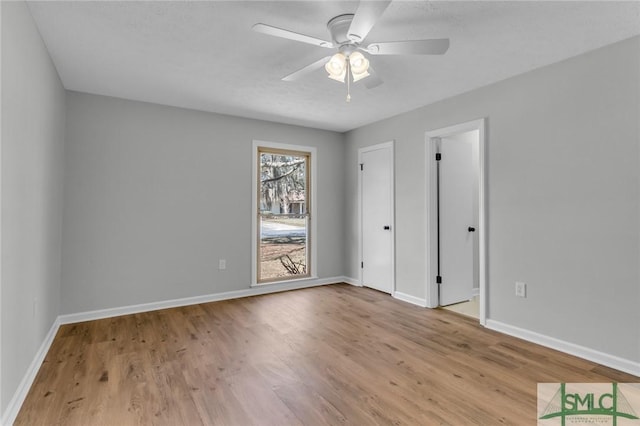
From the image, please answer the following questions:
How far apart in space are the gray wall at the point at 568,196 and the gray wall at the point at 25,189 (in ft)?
12.2

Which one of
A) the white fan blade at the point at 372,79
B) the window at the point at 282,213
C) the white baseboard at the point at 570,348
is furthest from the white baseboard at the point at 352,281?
the white fan blade at the point at 372,79

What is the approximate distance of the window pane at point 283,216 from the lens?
4.80 m

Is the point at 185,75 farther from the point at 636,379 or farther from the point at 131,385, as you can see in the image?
the point at 636,379

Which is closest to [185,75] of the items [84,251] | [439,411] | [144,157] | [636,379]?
[144,157]

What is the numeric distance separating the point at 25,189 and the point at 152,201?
181 cm

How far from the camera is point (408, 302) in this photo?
421 cm

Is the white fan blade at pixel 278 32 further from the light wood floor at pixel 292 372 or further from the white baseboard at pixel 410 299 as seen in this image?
the white baseboard at pixel 410 299

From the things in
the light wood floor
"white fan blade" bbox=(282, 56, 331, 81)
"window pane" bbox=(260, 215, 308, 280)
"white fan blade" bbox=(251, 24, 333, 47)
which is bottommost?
the light wood floor

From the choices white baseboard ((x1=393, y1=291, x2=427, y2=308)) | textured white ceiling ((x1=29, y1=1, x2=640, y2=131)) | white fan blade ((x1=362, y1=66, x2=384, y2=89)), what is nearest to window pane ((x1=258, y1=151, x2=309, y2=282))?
textured white ceiling ((x1=29, y1=1, x2=640, y2=131))

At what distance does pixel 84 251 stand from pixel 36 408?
1.94 meters

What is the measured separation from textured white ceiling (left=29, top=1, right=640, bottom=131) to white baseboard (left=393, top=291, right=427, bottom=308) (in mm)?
2408

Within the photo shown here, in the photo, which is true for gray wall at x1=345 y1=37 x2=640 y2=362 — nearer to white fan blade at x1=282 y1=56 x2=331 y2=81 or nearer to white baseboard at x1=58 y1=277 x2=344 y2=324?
white fan blade at x1=282 y1=56 x2=331 y2=81

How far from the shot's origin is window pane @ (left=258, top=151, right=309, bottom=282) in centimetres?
480

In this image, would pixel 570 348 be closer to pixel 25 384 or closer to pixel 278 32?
pixel 278 32
